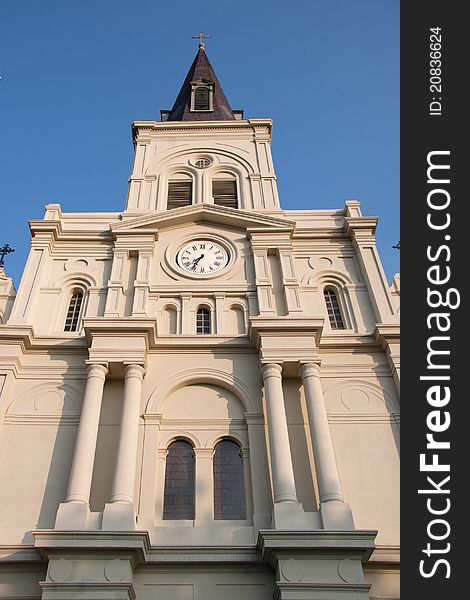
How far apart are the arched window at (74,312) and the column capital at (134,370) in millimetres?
3396

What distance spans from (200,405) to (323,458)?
4.00 m

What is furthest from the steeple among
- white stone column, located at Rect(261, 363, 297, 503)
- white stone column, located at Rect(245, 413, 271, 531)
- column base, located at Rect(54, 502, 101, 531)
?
column base, located at Rect(54, 502, 101, 531)

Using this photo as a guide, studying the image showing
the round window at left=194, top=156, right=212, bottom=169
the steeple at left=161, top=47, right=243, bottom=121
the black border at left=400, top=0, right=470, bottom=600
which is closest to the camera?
the black border at left=400, top=0, right=470, bottom=600

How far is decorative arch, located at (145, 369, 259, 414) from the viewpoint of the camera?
58.7 feet

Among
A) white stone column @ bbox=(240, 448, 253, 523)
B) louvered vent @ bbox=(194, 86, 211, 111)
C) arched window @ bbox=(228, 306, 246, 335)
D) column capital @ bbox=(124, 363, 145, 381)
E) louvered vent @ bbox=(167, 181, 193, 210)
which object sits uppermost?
louvered vent @ bbox=(194, 86, 211, 111)

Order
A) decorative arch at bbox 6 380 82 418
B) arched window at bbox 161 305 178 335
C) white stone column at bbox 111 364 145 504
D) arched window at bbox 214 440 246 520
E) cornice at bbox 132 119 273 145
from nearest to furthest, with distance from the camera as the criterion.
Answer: white stone column at bbox 111 364 145 504, arched window at bbox 214 440 246 520, decorative arch at bbox 6 380 82 418, arched window at bbox 161 305 178 335, cornice at bbox 132 119 273 145

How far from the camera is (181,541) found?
1501 cm

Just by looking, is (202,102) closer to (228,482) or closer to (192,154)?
(192,154)

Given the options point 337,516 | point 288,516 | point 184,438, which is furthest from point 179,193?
point 337,516

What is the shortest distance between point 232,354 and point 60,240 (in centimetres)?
865

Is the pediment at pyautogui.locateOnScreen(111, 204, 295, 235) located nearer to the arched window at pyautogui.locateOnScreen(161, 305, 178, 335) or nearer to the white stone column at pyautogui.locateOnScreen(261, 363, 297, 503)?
the arched window at pyautogui.locateOnScreen(161, 305, 178, 335)

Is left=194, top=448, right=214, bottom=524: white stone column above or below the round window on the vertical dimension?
below

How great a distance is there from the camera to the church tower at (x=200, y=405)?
14.2 metres

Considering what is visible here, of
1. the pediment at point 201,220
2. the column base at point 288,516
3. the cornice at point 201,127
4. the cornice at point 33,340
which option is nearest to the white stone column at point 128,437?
the cornice at point 33,340
